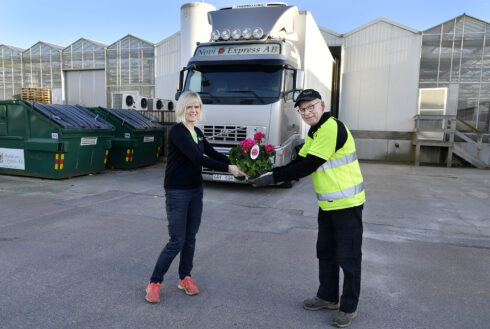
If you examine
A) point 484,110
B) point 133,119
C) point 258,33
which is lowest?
point 133,119

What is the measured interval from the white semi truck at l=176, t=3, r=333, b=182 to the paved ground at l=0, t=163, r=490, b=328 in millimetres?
1424

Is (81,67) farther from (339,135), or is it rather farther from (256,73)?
(339,135)

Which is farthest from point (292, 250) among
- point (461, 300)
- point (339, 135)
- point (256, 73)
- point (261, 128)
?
point (256, 73)

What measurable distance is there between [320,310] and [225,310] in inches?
32.5

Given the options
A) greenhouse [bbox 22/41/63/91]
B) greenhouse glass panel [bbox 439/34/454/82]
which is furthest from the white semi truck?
greenhouse [bbox 22/41/63/91]

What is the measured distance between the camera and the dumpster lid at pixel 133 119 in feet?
36.0

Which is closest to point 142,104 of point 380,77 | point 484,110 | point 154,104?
point 154,104

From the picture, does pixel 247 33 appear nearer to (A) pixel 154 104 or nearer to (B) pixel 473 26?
(A) pixel 154 104

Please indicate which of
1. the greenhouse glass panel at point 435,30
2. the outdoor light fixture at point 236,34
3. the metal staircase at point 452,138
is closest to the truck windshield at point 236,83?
the outdoor light fixture at point 236,34

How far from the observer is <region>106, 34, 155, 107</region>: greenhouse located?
62.0 feet

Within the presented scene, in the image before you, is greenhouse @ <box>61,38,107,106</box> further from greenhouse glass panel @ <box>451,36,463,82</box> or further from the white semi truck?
greenhouse glass panel @ <box>451,36,463,82</box>

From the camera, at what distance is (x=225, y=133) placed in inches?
315

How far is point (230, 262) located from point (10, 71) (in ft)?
80.4

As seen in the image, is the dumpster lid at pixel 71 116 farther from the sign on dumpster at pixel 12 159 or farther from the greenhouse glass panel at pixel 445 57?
the greenhouse glass panel at pixel 445 57
